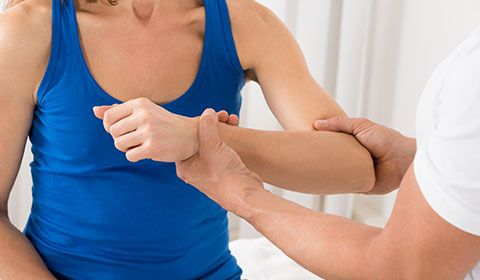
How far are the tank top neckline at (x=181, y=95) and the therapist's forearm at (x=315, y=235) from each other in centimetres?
34

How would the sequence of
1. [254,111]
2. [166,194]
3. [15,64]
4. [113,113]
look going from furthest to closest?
[254,111] → [166,194] → [15,64] → [113,113]

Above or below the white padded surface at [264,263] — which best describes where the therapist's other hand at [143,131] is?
above

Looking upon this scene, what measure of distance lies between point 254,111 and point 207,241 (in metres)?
1.23

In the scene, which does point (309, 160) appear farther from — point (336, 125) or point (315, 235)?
point (315, 235)

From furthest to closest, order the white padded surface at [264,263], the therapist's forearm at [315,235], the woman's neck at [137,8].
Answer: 1. the white padded surface at [264,263]
2. the woman's neck at [137,8]
3. the therapist's forearm at [315,235]

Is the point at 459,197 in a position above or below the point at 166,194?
above

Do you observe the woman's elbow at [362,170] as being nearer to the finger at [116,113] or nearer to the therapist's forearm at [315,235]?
the therapist's forearm at [315,235]

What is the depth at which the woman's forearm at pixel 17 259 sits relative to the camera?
4.41ft

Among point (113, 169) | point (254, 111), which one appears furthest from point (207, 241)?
point (254, 111)

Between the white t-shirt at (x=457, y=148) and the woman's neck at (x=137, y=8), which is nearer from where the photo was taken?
the white t-shirt at (x=457, y=148)

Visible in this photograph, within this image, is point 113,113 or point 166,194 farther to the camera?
point 166,194

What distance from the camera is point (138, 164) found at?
→ 141 centimetres

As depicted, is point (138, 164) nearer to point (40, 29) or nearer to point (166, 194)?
point (166, 194)

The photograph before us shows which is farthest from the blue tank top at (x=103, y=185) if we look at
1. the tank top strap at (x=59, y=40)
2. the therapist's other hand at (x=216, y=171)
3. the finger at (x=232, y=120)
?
the therapist's other hand at (x=216, y=171)
